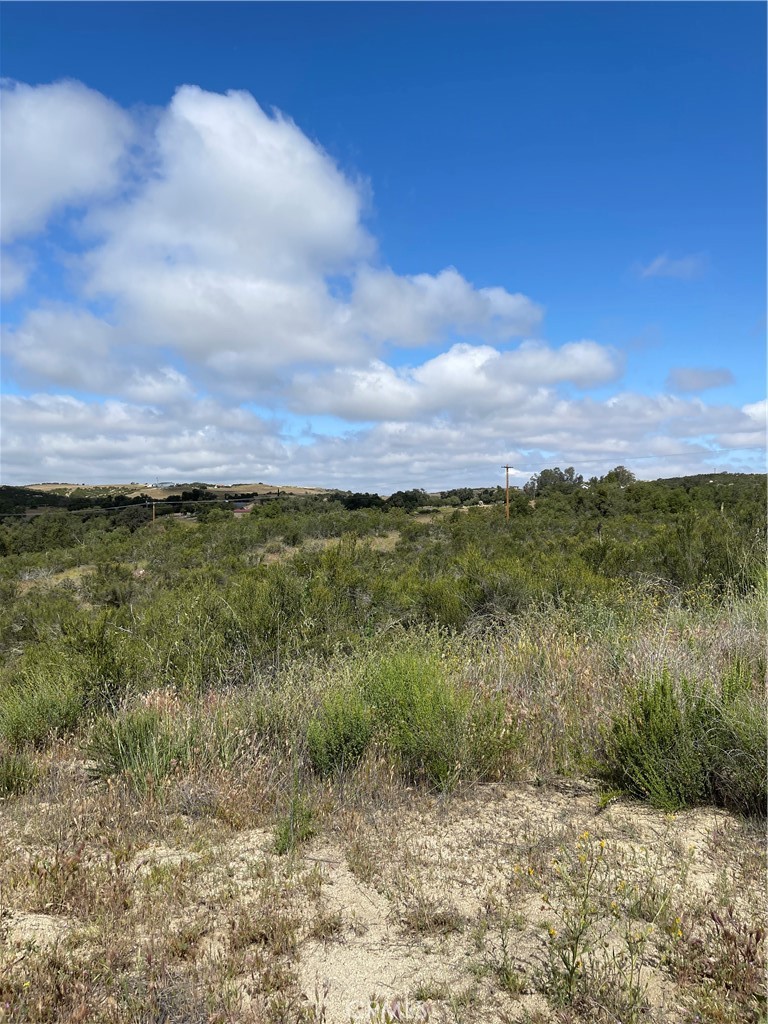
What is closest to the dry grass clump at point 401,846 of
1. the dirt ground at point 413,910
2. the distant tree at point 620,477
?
the dirt ground at point 413,910

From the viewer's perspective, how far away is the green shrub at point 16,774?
4293 millimetres

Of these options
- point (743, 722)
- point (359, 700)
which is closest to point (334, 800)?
point (359, 700)

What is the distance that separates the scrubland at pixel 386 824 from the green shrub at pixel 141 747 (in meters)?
0.02

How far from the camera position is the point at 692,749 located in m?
3.70

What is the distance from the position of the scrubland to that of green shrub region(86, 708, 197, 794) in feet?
0.07

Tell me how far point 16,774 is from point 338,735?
2.39 meters

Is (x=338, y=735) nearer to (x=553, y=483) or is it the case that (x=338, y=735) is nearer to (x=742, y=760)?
(x=742, y=760)

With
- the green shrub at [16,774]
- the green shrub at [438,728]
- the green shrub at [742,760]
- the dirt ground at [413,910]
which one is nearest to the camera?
the dirt ground at [413,910]

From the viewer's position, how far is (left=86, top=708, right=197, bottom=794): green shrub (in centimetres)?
411

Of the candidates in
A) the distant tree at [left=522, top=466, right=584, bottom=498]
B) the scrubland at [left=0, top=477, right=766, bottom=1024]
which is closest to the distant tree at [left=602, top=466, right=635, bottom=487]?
the distant tree at [left=522, top=466, right=584, bottom=498]

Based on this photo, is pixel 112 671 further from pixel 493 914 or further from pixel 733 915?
pixel 733 915

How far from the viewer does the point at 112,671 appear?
616 centimetres

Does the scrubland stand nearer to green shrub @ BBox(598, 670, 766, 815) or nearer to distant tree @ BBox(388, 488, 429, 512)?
green shrub @ BBox(598, 670, 766, 815)

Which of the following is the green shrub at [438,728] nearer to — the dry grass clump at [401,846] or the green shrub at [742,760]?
the dry grass clump at [401,846]
